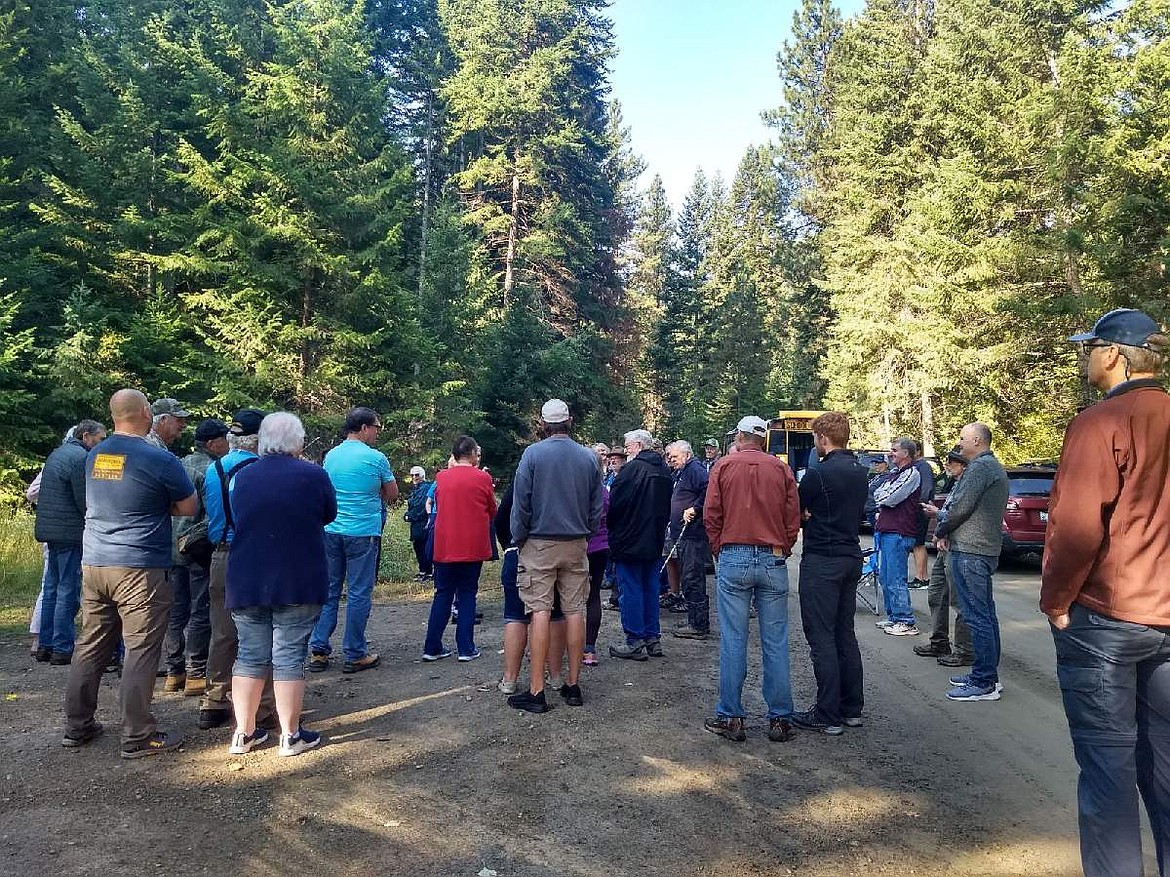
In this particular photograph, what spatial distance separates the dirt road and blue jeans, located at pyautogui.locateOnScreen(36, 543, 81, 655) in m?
0.63

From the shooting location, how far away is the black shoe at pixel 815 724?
17.9 feet

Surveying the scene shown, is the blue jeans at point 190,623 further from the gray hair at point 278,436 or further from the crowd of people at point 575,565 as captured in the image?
the gray hair at point 278,436

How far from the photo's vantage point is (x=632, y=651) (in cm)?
752

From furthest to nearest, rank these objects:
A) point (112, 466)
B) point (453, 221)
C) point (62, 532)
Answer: point (453, 221), point (62, 532), point (112, 466)

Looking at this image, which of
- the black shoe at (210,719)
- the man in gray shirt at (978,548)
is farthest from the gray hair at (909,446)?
the black shoe at (210,719)

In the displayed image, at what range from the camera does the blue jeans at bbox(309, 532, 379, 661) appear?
6.82m

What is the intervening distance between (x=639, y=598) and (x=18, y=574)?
9.15 meters

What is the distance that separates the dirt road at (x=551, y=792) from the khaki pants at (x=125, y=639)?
251mm

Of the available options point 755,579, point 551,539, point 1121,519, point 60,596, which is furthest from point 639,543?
point 60,596

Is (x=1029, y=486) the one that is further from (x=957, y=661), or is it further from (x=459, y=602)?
(x=459, y=602)

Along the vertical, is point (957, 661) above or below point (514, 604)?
below

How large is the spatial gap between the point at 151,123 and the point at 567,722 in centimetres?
2268

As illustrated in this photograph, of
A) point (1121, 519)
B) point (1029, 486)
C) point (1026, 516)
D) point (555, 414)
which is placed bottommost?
point (1026, 516)

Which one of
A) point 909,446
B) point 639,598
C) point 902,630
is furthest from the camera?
point 909,446
